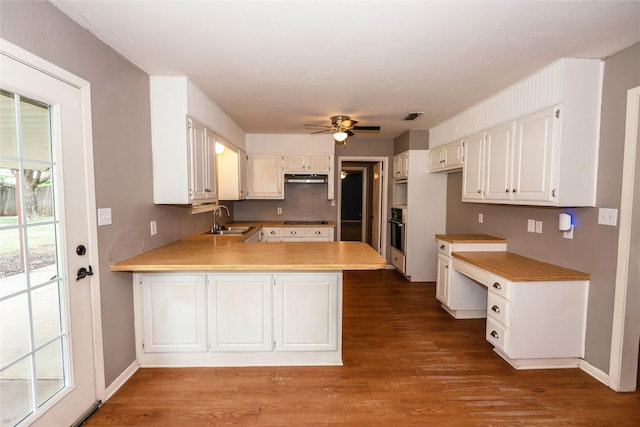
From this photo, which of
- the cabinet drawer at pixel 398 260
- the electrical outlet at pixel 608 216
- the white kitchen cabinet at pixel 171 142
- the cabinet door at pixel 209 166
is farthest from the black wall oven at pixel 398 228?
the white kitchen cabinet at pixel 171 142

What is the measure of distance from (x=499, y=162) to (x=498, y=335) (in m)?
1.62

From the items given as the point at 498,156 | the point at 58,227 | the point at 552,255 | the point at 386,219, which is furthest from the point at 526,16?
the point at 386,219

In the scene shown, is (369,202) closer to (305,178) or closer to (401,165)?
(401,165)

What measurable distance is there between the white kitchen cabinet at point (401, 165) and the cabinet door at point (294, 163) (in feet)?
5.19

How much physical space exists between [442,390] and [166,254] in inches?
92.5

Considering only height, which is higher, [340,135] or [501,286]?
[340,135]

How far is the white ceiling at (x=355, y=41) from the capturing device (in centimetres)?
161

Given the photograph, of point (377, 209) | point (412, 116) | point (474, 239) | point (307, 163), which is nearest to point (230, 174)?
point (307, 163)

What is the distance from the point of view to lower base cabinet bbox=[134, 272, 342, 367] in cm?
239

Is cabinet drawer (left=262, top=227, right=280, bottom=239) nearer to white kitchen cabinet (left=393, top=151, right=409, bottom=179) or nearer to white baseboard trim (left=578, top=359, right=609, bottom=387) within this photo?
white kitchen cabinet (left=393, top=151, right=409, bottom=179)

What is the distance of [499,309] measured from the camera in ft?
8.36

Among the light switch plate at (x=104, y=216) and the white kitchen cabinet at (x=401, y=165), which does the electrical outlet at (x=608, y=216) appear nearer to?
the white kitchen cabinet at (x=401, y=165)

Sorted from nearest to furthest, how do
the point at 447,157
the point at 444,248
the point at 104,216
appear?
1. the point at 104,216
2. the point at 444,248
3. the point at 447,157

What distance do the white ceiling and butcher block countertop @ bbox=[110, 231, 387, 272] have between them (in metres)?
1.46
